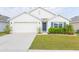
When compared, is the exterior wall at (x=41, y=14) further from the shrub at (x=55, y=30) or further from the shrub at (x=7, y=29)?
the shrub at (x=7, y=29)

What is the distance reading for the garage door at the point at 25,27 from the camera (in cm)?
545

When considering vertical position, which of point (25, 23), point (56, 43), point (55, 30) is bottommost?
point (56, 43)

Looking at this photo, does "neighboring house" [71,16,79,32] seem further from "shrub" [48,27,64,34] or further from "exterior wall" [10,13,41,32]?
"exterior wall" [10,13,41,32]

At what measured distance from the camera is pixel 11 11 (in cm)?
498

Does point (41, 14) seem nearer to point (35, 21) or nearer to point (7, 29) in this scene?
point (35, 21)

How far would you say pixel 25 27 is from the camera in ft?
19.0

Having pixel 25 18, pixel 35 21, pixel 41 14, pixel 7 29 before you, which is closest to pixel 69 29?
pixel 41 14

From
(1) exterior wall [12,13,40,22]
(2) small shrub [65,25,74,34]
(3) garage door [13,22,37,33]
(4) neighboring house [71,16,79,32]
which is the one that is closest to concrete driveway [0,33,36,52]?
(3) garage door [13,22,37,33]

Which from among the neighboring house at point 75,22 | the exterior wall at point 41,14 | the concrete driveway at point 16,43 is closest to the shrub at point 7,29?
the concrete driveway at point 16,43

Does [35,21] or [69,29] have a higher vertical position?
[35,21]

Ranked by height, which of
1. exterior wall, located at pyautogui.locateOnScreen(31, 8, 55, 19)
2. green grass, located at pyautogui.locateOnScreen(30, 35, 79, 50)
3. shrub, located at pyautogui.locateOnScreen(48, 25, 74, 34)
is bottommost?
green grass, located at pyautogui.locateOnScreen(30, 35, 79, 50)

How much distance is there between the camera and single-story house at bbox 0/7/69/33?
5.24m

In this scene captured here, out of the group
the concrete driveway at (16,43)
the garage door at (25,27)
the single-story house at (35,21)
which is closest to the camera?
the single-story house at (35,21)
